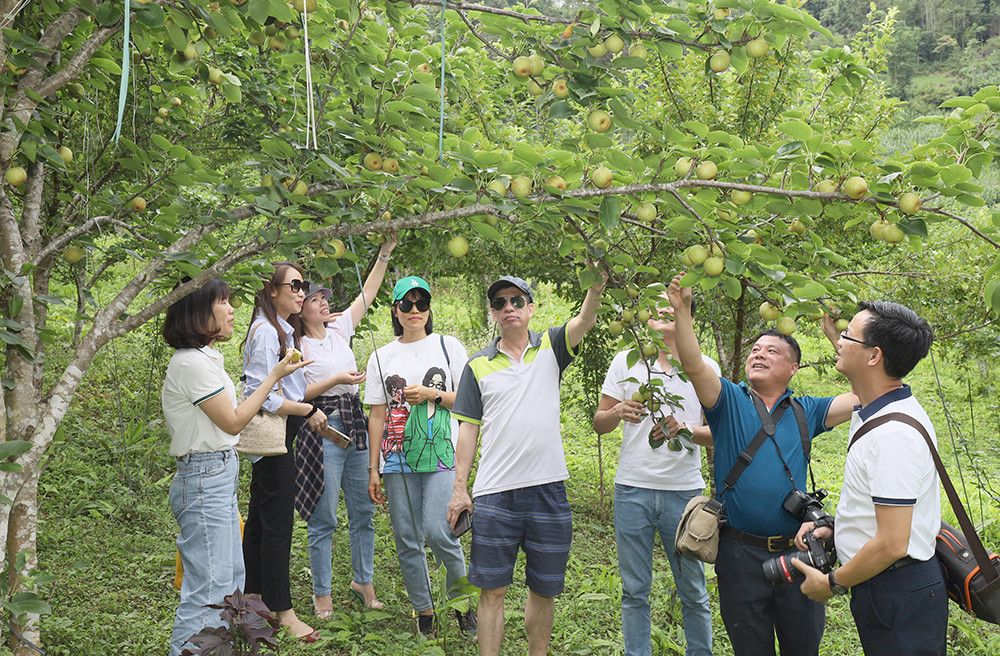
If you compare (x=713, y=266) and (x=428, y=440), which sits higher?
(x=713, y=266)

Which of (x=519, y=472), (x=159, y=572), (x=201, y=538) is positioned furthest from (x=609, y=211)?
(x=159, y=572)

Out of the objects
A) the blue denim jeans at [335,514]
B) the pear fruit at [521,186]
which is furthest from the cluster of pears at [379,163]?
the blue denim jeans at [335,514]

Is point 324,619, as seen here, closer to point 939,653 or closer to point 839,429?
point 939,653

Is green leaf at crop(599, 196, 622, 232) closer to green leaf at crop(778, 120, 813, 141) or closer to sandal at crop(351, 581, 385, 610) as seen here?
green leaf at crop(778, 120, 813, 141)

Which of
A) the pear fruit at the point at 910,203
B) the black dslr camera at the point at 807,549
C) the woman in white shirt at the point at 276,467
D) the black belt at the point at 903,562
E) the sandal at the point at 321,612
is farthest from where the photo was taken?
the sandal at the point at 321,612

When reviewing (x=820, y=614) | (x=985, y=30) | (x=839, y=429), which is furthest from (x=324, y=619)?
(x=985, y=30)

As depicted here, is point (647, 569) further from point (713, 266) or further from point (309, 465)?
point (713, 266)

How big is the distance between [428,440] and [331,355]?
26.1 inches

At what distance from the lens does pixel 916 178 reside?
1.84 meters

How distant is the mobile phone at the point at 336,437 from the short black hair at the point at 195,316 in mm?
1054

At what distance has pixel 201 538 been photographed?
10.0 feet

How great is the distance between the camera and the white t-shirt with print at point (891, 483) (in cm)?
232

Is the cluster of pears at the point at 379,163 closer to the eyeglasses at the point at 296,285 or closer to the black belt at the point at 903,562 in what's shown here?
the eyeglasses at the point at 296,285

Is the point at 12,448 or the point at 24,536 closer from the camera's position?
the point at 12,448
